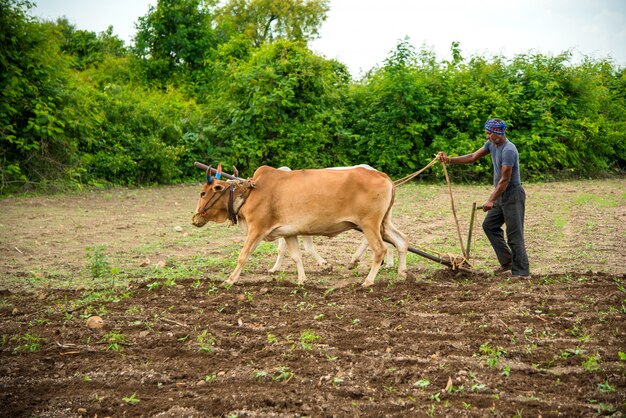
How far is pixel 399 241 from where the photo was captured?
925cm

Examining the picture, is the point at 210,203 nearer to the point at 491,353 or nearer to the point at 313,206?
the point at 313,206

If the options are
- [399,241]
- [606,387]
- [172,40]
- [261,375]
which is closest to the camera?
[606,387]

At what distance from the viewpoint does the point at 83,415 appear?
4812mm

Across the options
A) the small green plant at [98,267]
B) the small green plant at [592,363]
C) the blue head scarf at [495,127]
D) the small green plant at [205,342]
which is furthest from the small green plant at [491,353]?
the small green plant at [98,267]

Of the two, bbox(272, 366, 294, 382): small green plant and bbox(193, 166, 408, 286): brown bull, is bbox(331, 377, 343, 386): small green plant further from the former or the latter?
bbox(193, 166, 408, 286): brown bull

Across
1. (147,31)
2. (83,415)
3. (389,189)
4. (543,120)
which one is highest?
(147,31)

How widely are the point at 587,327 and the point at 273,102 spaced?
1482 centimetres

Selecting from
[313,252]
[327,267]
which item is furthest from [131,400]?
[313,252]

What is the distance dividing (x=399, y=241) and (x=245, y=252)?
2.07 meters

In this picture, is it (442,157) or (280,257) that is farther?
(280,257)

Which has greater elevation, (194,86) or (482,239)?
(194,86)

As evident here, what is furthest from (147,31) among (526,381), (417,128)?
(526,381)

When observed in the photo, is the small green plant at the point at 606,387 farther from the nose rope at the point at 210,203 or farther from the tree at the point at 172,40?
the tree at the point at 172,40

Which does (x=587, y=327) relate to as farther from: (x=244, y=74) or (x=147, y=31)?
(x=147, y=31)
